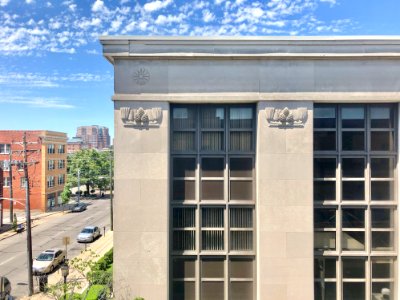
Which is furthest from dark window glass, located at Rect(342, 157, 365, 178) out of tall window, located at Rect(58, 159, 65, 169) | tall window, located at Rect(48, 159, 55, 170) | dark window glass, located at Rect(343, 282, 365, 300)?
tall window, located at Rect(58, 159, 65, 169)

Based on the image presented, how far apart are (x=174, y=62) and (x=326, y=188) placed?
665 centimetres

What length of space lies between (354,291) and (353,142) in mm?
4997

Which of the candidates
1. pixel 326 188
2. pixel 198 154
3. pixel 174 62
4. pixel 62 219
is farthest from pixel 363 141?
pixel 62 219

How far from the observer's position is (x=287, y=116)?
906 cm

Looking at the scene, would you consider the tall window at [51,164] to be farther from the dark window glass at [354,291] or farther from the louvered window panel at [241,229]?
the dark window glass at [354,291]

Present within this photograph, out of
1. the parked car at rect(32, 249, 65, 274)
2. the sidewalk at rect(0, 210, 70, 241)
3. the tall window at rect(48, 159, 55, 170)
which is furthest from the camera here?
the tall window at rect(48, 159, 55, 170)

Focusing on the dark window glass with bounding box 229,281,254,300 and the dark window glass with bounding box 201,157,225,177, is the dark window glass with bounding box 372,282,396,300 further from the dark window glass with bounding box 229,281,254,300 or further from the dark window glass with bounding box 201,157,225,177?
the dark window glass with bounding box 201,157,225,177

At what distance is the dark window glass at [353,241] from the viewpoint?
935cm

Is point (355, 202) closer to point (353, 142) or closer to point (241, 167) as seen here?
point (353, 142)

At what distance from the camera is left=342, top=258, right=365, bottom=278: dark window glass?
931 cm

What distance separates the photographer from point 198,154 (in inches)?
373

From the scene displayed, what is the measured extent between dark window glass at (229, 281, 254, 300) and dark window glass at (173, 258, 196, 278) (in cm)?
142

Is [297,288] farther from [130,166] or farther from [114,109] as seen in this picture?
[114,109]

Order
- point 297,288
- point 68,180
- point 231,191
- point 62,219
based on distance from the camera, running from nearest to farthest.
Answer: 1. point 297,288
2. point 231,191
3. point 62,219
4. point 68,180
